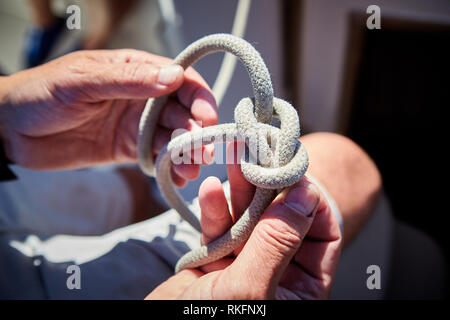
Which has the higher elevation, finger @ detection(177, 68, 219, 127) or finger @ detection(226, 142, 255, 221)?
finger @ detection(177, 68, 219, 127)

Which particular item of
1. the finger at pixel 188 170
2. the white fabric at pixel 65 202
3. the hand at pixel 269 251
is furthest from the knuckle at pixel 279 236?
the white fabric at pixel 65 202

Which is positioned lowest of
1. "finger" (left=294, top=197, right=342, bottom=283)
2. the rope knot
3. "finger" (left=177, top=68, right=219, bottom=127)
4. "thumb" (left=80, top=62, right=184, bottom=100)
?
"finger" (left=294, top=197, right=342, bottom=283)

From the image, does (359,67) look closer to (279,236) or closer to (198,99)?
(198,99)

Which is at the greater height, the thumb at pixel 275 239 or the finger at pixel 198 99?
the finger at pixel 198 99

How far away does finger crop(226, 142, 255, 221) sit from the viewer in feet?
1.39

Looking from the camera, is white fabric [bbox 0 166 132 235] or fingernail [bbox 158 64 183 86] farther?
white fabric [bbox 0 166 132 235]

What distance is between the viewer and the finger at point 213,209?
421 millimetres

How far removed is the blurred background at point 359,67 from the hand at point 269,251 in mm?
257

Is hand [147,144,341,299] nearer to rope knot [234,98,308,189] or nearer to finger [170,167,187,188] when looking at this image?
rope knot [234,98,308,189]

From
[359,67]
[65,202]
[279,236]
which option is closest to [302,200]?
[279,236]

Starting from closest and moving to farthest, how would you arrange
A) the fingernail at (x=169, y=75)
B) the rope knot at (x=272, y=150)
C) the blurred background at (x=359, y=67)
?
the rope knot at (x=272, y=150), the fingernail at (x=169, y=75), the blurred background at (x=359, y=67)

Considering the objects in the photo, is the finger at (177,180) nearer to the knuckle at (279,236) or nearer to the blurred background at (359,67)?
the blurred background at (359,67)

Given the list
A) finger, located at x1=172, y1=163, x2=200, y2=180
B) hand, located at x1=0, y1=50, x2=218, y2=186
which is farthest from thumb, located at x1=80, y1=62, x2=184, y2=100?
finger, located at x1=172, y1=163, x2=200, y2=180
